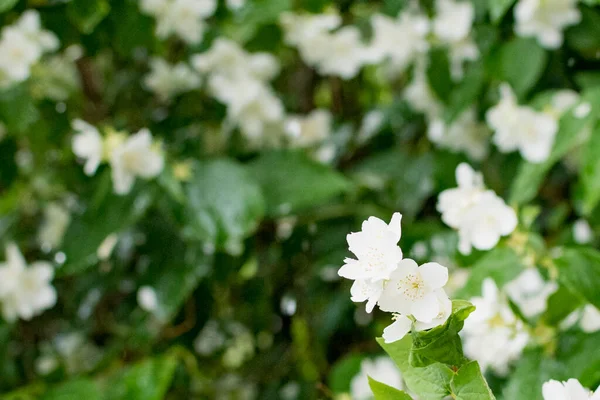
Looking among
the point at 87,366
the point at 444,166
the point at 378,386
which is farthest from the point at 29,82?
the point at 378,386

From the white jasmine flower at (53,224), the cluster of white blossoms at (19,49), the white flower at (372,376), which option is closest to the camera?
the white flower at (372,376)

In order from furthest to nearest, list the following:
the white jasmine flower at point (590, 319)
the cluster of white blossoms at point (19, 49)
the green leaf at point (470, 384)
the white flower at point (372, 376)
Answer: the cluster of white blossoms at point (19, 49), the white flower at point (372, 376), the white jasmine flower at point (590, 319), the green leaf at point (470, 384)

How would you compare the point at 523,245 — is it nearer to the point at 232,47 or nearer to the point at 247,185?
the point at 247,185

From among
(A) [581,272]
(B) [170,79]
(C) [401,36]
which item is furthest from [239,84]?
(A) [581,272]

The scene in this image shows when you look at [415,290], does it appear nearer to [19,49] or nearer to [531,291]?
[531,291]

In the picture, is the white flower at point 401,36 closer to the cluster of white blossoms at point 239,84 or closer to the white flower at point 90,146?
the cluster of white blossoms at point 239,84

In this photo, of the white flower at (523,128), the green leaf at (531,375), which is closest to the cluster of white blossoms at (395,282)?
the green leaf at (531,375)
